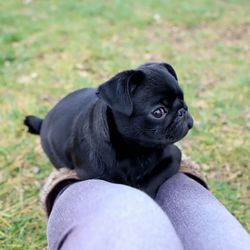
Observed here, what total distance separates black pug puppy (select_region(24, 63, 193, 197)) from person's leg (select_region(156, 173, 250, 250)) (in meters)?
0.12

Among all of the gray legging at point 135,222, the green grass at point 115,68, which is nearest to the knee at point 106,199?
the gray legging at point 135,222

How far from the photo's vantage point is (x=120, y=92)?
1685 mm

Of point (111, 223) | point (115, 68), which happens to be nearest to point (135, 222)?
point (111, 223)

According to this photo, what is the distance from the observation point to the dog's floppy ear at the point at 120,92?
1675mm

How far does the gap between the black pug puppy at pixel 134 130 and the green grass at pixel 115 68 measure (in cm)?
62

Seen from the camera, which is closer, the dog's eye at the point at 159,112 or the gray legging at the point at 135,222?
the gray legging at the point at 135,222

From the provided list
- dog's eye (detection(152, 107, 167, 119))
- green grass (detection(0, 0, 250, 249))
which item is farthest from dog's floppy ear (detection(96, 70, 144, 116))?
green grass (detection(0, 0, 250, 249))

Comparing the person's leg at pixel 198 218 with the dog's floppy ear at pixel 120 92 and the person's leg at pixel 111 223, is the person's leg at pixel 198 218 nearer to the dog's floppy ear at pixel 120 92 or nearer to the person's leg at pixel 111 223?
the person's leg at pixel 111 223

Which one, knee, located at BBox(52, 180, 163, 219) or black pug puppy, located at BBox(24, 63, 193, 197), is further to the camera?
black pug puppy, located at BBox(24, 63, 193, 197)

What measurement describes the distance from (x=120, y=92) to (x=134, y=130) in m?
0.17

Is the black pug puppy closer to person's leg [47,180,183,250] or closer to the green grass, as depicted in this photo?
person's leg [47,180,183,250]

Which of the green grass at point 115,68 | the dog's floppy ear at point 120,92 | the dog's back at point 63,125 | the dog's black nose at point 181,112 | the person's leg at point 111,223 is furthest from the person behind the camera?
the green grass at point 115,68

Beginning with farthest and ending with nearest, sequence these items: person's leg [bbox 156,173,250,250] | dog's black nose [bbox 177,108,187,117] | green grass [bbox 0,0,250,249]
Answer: green grass [bbox 0,0,250,249] → dog's black nose [bbox 177,108,187,117] → person's leg [bbox 156,173,250,250]

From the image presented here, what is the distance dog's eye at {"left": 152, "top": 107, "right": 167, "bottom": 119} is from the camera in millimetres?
1741
